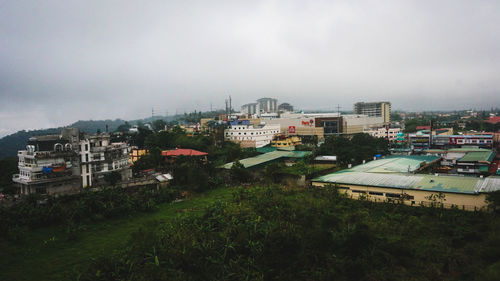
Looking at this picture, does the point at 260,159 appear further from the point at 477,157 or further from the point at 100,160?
the point at 477,157

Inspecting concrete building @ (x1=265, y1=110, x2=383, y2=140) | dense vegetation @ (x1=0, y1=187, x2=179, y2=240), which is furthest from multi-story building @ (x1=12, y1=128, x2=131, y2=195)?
concrete building @ (x1=265, y1=110, x2=383, y2=140)

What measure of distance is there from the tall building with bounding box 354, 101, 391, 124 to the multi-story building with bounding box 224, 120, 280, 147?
169 feet

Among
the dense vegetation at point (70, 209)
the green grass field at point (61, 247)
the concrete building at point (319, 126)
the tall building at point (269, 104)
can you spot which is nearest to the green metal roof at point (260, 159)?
the dense vegetation at point (70, 209)

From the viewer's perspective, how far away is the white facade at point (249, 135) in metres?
41.3

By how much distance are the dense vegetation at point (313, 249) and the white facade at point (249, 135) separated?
2771 cm

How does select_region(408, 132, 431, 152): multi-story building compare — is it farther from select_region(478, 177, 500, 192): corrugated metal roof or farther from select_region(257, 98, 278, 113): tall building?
select_region(257, 98, 278, 113): tall building

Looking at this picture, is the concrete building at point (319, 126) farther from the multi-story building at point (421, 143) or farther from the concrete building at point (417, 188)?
the concrete building at point (417, 188)

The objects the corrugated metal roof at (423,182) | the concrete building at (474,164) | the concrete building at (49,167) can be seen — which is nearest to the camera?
the corrugated metal roof at (423,182)

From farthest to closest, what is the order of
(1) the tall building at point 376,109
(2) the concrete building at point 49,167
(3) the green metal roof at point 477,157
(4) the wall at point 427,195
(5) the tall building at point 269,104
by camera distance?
(5) the tall building at point 269,104 → (1) the tall building at point 376,109 → (3) the green metal roof at point 477,157 → (2) the concrete building at point 49,167 → (4) the wall at point 427,195

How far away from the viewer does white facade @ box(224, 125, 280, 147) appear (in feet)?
136

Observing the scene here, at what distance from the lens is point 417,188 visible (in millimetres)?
15133

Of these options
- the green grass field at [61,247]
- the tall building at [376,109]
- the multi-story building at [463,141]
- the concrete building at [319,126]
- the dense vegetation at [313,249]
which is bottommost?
the green grass field at [61,247]

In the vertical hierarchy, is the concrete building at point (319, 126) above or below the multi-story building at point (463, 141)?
above

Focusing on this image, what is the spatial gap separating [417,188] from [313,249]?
7434 mm
